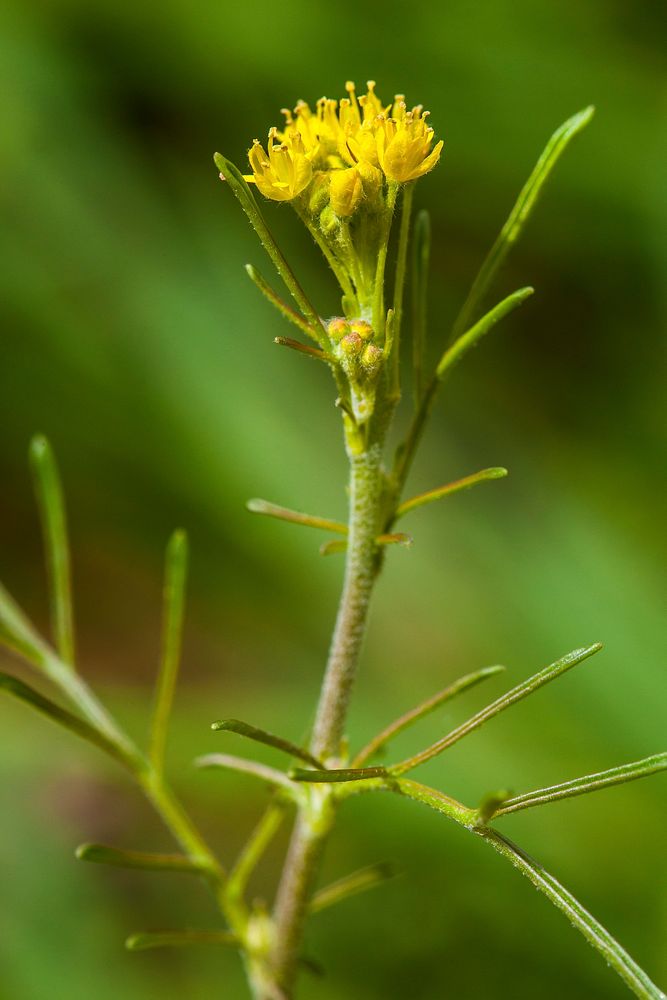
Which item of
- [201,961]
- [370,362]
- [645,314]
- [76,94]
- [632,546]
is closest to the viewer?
[370,362]

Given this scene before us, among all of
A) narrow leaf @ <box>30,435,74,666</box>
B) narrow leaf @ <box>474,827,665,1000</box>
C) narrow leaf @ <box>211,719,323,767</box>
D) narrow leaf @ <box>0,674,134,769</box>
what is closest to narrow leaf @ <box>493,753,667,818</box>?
narrow leaf @ <box>474,827,665,1000</box>

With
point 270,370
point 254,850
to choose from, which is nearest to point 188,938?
point 254,850

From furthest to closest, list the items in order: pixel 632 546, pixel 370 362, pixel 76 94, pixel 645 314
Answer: pixel 76 94, pixel 645 314, pixel 632 546, pixel 370 362

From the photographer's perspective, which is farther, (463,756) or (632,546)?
(632,546)

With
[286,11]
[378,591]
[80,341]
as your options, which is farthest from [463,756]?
[286,11]

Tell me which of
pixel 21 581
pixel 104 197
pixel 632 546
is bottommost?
pixel 632 546

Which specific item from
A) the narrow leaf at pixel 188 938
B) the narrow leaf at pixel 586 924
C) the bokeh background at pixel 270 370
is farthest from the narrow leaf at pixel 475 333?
the bokeh background at pixel 270 370

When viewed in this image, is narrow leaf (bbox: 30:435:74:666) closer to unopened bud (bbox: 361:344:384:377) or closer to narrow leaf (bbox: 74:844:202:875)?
narrow leaf (bbox: 74:844:202:875)

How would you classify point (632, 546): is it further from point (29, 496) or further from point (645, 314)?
point (29, 496)
